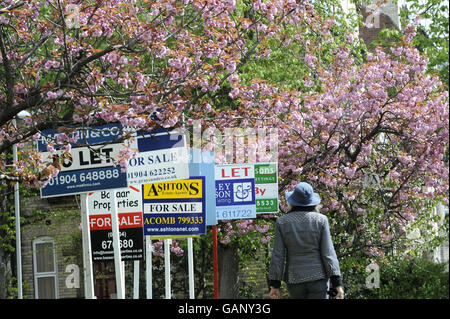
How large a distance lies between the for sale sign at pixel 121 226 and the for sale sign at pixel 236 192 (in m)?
2.21

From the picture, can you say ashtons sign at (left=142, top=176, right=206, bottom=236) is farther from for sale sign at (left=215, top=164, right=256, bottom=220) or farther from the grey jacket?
the grey jacket

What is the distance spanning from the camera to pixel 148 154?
13.6 metres

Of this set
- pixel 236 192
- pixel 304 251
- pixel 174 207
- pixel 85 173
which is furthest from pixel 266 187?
pixel 304 251

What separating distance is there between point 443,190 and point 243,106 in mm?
4839

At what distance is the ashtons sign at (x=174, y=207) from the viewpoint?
15.0 meters

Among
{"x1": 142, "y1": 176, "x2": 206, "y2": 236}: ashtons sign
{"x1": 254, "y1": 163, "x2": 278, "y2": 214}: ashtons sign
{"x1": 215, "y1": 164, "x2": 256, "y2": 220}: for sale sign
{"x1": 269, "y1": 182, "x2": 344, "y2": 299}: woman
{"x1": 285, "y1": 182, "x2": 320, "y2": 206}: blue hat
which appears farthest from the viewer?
{"x1": 254, "y1": 163, "x2": 278, "y2": 214}: ashtons sign

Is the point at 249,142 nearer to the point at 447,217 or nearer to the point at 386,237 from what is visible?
the point at 386,237

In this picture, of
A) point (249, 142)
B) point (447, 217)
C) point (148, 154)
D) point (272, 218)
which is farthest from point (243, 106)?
point (447, 217)

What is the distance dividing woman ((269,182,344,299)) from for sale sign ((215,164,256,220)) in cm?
699

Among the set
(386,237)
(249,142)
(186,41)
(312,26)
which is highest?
(312,26)

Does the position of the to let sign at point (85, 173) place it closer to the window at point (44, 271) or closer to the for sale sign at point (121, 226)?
the for sale sign at point (121, 226)

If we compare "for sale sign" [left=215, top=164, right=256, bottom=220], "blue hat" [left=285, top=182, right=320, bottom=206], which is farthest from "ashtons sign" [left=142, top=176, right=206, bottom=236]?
"blue hat" [left=285, top=182, right=320, bottom=206]

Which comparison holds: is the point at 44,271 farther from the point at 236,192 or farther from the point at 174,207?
the point at 174,207

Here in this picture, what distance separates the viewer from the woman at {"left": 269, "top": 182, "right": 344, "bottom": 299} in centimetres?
1005
